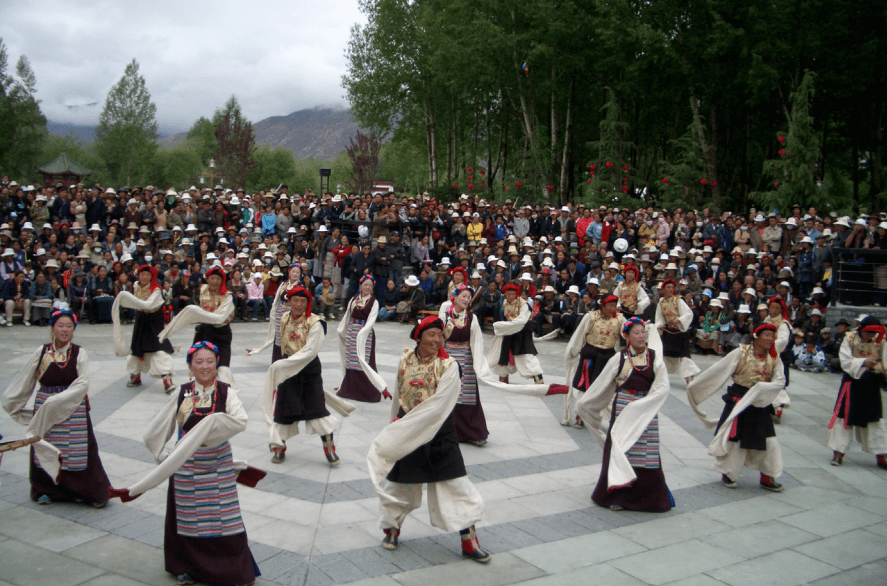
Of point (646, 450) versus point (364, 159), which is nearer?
point (646, 450)

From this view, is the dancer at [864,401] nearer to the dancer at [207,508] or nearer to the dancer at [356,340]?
the dancer at [356,340]

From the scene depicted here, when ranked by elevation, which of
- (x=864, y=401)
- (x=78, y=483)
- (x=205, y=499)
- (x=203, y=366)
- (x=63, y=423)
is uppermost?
(x=203, y=366)

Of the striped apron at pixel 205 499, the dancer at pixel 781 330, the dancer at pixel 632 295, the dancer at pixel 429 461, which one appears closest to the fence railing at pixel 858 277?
the dancer at pixel 781 330

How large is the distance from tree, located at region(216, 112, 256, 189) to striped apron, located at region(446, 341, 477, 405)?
115ft

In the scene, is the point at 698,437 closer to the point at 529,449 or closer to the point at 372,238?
the point at 529,449

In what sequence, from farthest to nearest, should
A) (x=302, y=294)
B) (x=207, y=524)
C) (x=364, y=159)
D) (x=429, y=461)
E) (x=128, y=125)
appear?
(x=128, y=125) → (x=364, y=159) → (x=302, y=294) → (x=429, y=461) → (x=207, y=524)

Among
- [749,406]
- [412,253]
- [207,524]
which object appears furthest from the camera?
[412,253]

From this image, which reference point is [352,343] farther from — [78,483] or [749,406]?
[749,406]

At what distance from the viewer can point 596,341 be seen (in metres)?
8.86

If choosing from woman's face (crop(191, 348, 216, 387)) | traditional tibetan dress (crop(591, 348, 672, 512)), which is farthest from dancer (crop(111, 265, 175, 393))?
traditional tibetan dress (crop(591, 348, 672, 512))

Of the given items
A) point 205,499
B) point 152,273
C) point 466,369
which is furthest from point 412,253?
point 205,499

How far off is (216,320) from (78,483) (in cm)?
298

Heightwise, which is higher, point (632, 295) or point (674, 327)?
point (632, 295)

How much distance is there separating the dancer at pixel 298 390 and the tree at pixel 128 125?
2360 inches
